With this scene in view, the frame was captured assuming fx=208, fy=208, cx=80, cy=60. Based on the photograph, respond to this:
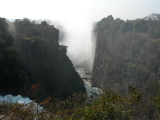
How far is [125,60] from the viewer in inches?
1676

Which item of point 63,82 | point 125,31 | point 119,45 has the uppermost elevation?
point 125,31

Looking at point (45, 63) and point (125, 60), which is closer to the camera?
point (45, 63)

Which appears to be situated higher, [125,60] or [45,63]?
[45,63]

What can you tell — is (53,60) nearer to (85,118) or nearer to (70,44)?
(85,118)

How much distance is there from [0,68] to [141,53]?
27.5 metres

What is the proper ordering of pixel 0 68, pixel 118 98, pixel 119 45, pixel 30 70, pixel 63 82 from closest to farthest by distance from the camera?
pixel 118 98
pixel 0 68
pixel 30 70
pixel 63 82
pixel 119 45

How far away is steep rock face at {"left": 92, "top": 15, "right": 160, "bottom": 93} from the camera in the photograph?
35.8 m

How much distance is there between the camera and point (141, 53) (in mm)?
39188

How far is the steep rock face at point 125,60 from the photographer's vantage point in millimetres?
35750

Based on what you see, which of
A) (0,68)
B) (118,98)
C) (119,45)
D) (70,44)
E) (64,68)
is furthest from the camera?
(70,44)

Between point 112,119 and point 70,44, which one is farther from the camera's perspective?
point 70,44

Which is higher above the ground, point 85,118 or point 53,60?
point 85,118

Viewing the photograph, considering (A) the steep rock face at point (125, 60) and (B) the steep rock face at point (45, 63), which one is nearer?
(B) the steep rock face at point (45, 63)

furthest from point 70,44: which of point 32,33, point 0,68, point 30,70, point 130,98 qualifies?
point 130,98
